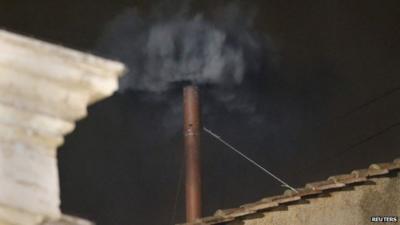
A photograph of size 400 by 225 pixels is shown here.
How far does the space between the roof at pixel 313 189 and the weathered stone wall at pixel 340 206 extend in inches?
4.9

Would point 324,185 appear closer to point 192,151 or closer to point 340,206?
point 340,206

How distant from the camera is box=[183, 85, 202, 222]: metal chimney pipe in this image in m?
19.3

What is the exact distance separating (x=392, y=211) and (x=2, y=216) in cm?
897

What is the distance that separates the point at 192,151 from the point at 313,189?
325 inches

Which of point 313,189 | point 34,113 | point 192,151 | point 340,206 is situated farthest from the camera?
point 192,151

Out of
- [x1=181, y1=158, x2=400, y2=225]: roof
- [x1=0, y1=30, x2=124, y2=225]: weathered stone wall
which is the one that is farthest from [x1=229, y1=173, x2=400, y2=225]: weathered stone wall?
[x1=0, y1=30, x2=124, y2=225]: weathered stone wall

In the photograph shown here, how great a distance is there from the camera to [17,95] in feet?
13.1

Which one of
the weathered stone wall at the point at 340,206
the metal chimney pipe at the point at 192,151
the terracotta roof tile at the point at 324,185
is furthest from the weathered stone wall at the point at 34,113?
the metal chimney pipe at the point at 192,151

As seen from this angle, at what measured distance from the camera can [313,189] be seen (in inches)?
453

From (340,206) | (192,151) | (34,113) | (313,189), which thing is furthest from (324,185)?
(192,151)

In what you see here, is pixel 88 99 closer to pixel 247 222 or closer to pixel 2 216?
pixel 2 216

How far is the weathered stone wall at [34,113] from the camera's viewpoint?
393 cm

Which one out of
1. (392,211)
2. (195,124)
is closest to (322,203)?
(392,211)

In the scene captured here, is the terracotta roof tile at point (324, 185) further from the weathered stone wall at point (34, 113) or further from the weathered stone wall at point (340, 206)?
the weathered stone wall at point (34, 113)
